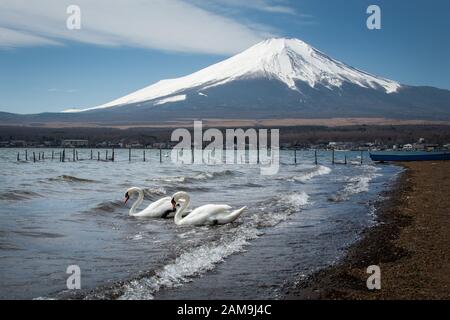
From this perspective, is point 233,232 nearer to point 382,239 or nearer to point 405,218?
point 382,239

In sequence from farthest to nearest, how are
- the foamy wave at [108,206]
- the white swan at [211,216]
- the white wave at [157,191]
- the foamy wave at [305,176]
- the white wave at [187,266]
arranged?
the foamy wave at [305,176] → the white wave at [157,191] → the foamy wave at [108,206] → the white swan at [211,216] → the white wave at [187,266]

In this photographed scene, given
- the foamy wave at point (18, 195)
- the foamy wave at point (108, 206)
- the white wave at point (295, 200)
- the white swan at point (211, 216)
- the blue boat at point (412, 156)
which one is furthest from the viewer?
the blue boat at point (412, 156)

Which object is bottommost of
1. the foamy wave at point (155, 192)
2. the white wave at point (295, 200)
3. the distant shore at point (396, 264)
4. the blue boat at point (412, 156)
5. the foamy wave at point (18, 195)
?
the blue boat at point (412, 156)

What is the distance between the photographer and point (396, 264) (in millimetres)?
10367

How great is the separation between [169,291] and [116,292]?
79 centimetres

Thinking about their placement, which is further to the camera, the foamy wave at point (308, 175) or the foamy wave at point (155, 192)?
the foamy wave at point (308, 175)

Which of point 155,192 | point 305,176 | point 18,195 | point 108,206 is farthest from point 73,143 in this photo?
point 108,206

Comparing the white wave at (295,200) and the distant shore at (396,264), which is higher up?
the distant shore at (396,264)

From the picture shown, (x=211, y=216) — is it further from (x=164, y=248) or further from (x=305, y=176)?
(x=305, y=176)

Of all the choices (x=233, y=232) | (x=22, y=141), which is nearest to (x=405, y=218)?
(x=233, y=232)

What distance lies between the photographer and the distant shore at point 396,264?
8.38 meters

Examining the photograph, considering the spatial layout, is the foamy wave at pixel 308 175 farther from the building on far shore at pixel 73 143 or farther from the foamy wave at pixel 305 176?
the building on far shore at pixel 73 143

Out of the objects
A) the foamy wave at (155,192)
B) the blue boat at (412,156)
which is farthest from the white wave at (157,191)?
the blue boat at (412,156)

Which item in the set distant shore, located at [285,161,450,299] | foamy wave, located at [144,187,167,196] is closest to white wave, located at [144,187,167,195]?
foamy wave, located at [144,187,167,196]
